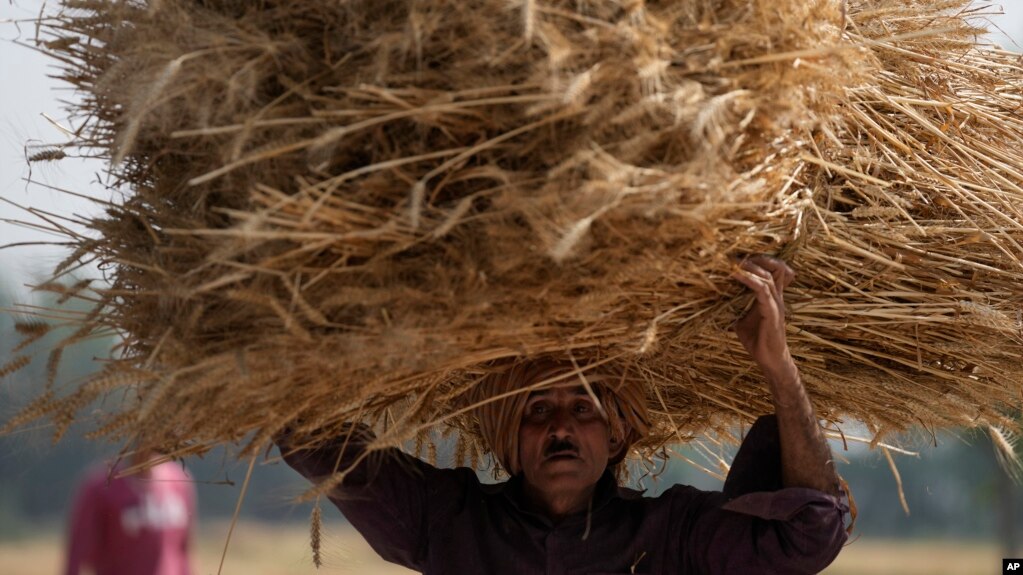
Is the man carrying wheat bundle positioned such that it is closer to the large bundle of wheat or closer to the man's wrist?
the man's wrist

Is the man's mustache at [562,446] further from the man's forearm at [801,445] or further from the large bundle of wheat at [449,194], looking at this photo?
the man's forearm at [801,445]

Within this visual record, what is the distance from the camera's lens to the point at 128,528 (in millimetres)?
4594

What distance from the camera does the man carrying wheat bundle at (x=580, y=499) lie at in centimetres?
229

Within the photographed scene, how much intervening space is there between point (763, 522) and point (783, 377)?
0.32 m

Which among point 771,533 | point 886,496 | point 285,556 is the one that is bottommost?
point 771,533

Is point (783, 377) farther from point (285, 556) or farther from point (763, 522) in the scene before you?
point (285, 556)

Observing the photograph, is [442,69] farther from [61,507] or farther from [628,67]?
[61,507]

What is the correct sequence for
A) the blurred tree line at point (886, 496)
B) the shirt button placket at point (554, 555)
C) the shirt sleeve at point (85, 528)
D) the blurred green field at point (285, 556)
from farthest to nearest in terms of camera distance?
the blurred tree line at point (886, 496), the blurred green field at point (285, 556), the shirt sleeve at point (85, 528), the shirt button placket at point (554, 555)

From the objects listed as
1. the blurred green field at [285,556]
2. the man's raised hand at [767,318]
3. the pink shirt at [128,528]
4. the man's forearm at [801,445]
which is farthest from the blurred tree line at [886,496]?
the man's raised hand at [767,318]

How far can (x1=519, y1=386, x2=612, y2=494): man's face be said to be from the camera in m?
2.47

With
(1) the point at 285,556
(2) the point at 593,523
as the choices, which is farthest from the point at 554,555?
(1) the point at 285,556

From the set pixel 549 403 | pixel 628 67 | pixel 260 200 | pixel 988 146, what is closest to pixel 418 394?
pixel 549 403

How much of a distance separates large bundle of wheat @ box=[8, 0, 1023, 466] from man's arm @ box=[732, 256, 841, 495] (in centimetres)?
5

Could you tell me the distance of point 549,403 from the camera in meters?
2.54
